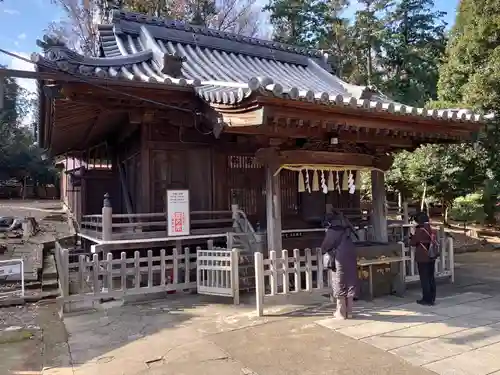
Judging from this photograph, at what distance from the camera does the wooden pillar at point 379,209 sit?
30.8 feet

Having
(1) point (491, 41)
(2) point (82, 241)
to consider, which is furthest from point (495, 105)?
(2) point (82, 241)

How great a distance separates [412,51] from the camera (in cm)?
3112

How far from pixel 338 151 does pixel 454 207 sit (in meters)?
15.4

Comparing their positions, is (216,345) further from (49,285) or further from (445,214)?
(445,214)

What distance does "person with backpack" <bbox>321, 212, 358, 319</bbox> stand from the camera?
20.9 ft

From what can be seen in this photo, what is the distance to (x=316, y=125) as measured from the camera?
7.44 meters

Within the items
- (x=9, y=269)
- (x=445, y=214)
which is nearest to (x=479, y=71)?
(x=445, y=214)

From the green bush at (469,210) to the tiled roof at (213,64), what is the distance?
30.3 ft

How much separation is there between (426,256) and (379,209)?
2.31 m

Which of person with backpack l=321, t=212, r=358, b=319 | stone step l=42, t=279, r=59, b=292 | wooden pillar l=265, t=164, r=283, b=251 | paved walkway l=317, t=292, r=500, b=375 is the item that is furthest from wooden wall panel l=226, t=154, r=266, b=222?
stone step l=42, t=279, r=59, b=292

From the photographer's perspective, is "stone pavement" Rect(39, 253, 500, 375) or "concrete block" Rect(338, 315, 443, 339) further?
"concrete block" Rect(338, 315, 443, 339)

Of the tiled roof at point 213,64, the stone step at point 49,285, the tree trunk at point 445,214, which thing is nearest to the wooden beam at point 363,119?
the tiled roof at point 213,64

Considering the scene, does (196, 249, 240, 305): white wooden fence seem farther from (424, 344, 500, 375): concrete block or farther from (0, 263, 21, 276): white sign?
(0, 263, 21, 276): white sign

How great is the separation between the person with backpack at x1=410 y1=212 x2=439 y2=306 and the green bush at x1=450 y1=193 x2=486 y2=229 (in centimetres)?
1357
